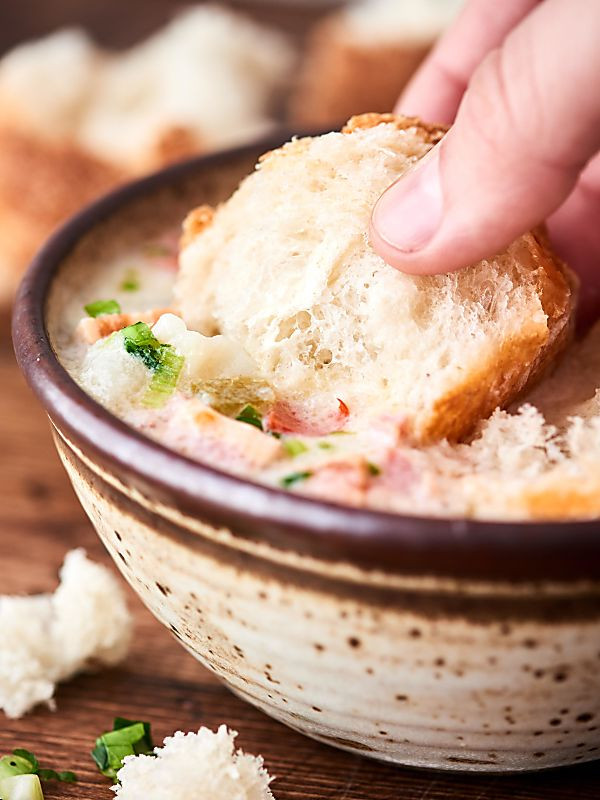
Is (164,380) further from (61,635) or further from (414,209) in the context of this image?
(61,635)

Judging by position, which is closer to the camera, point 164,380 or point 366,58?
point 164,380

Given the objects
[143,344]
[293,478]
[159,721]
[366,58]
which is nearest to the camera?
[293,478]

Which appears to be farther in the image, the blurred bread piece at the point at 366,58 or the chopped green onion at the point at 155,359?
the blurred bread piece at the point at 366,58

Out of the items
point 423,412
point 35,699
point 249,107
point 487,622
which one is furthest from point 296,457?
point 249,107

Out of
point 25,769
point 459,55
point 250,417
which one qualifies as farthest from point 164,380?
point 459,55

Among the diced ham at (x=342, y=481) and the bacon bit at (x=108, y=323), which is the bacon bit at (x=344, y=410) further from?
the bacon bit at (x=108, y=323)

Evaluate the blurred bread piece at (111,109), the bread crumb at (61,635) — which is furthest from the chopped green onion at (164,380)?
the blurred bread piece at (111,109)

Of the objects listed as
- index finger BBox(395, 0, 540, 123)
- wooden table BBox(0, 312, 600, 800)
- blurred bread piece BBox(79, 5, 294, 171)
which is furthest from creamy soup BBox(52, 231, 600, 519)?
blurred bread piece BBox(79, 5, 294, 171)

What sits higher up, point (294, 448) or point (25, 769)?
point (294, 448)
